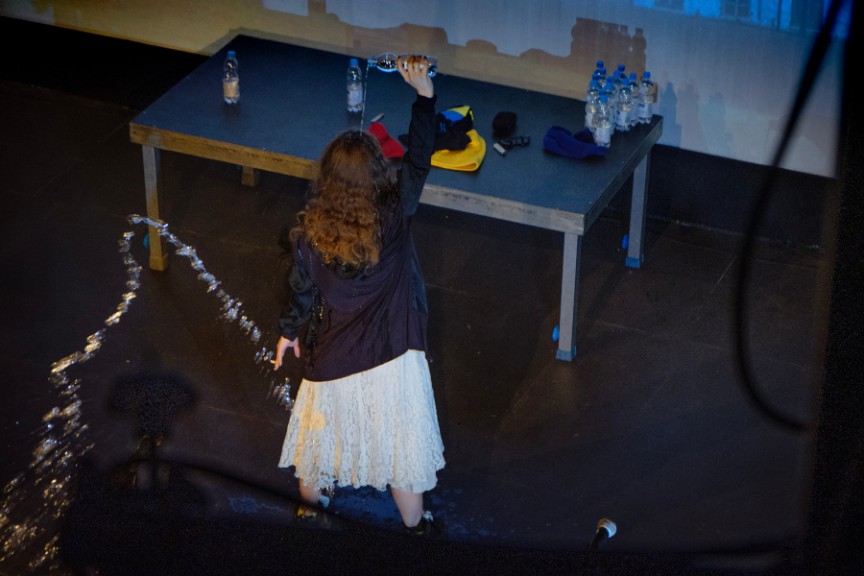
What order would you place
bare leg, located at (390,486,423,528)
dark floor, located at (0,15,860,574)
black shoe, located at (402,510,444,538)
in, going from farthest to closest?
1. dark floor, located at (0,15,860,574)
2. black shoe, located at (402,510,444,538)
3. bare leg, located at (390,486,423,528)

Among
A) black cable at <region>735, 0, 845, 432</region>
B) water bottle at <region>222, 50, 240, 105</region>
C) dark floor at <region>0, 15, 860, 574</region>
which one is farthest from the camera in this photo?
water bottle at <region>222, 50, 240, 105</region>

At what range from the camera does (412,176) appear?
9.87 feet

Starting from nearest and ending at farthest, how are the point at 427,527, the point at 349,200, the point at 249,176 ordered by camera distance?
the point at 349,200 → the point at 427,527 → the point at 249,176

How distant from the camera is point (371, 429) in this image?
3.21 meters

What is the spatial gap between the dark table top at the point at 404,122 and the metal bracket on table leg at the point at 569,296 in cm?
10

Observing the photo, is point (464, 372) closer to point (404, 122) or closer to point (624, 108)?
point (404, 122)

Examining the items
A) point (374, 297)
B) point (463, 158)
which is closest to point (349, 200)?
point (374, 297)

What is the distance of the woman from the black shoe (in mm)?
67

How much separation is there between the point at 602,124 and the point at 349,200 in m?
1.78

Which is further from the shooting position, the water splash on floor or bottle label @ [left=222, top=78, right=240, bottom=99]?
bottle label @ [left=222, top=78, right=240, bottom=99]

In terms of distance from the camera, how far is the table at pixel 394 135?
13.4 feet

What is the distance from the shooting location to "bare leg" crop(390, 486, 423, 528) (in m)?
3.35

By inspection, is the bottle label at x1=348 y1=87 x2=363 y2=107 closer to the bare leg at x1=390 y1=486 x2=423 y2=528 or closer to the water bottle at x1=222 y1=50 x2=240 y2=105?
the water bottle at x1=222 y1=50 x2=240 y2=105

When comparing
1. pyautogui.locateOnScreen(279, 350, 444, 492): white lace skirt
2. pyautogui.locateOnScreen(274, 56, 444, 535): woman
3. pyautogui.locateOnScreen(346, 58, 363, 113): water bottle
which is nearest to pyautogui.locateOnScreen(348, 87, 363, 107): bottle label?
pyautogui.locateOnScreen(346, 58, 363, 113): water bottle
